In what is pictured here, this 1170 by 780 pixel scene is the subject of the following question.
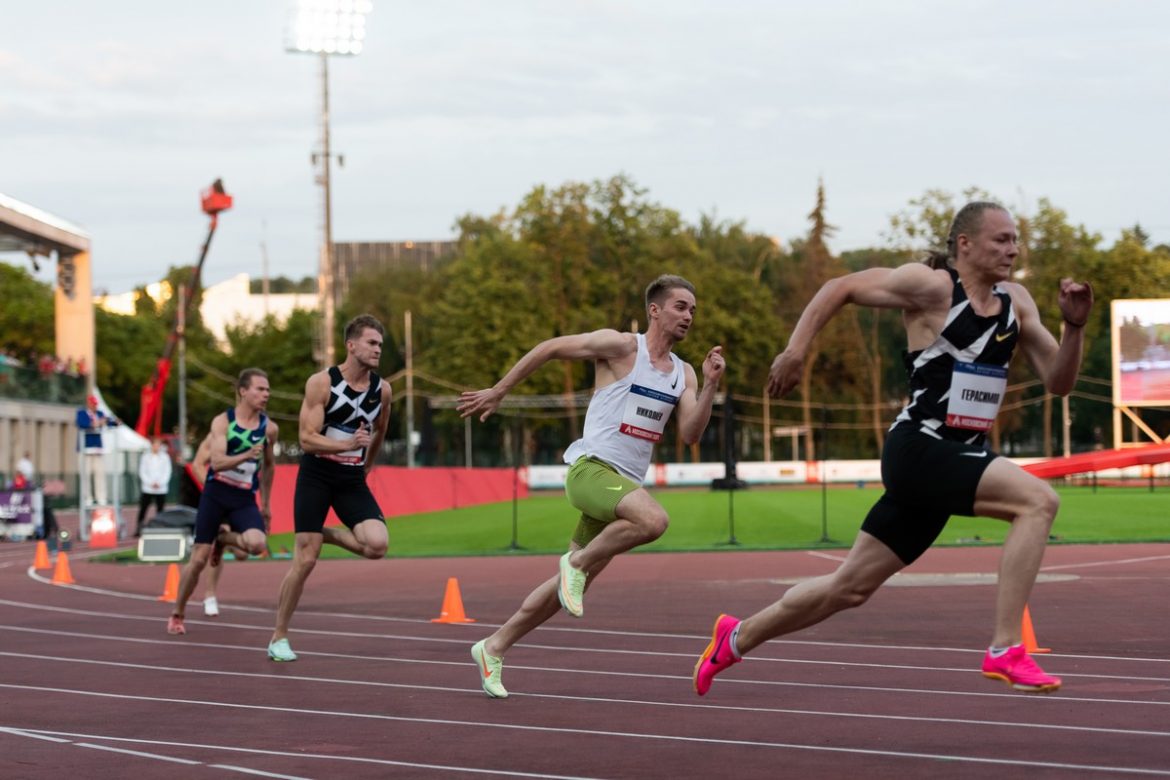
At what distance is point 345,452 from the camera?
10.4 m

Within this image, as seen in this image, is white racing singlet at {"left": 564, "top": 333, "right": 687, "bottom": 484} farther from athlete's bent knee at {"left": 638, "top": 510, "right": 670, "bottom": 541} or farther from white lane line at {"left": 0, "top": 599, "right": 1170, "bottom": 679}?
white lane line at {"left": 0, "top": 599, "right": 1170, "bottom": 679}

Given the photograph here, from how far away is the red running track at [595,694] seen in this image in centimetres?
659

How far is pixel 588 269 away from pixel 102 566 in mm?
51174

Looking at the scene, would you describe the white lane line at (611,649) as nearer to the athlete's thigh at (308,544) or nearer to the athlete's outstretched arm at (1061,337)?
the athlete's thigh at (308,544)

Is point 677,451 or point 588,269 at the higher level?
point 588,269

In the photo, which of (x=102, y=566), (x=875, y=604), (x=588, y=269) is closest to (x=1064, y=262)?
(x=588, y=269)

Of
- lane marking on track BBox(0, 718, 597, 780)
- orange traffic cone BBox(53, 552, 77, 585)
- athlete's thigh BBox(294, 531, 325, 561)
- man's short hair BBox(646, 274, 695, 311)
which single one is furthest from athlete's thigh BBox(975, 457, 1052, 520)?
orange traffic cone BBox(53, 552, 77, 585)

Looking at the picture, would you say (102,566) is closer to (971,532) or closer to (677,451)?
(971,532)

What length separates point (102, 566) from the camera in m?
23.8

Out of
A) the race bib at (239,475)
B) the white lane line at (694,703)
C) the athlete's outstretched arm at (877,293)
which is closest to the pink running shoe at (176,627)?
the race bib at (239,475)

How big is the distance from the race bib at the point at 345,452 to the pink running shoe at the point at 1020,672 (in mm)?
5285

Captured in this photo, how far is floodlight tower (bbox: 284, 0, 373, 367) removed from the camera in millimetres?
57656

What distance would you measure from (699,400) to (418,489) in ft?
117

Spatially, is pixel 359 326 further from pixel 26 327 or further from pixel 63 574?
pixel 26 327
